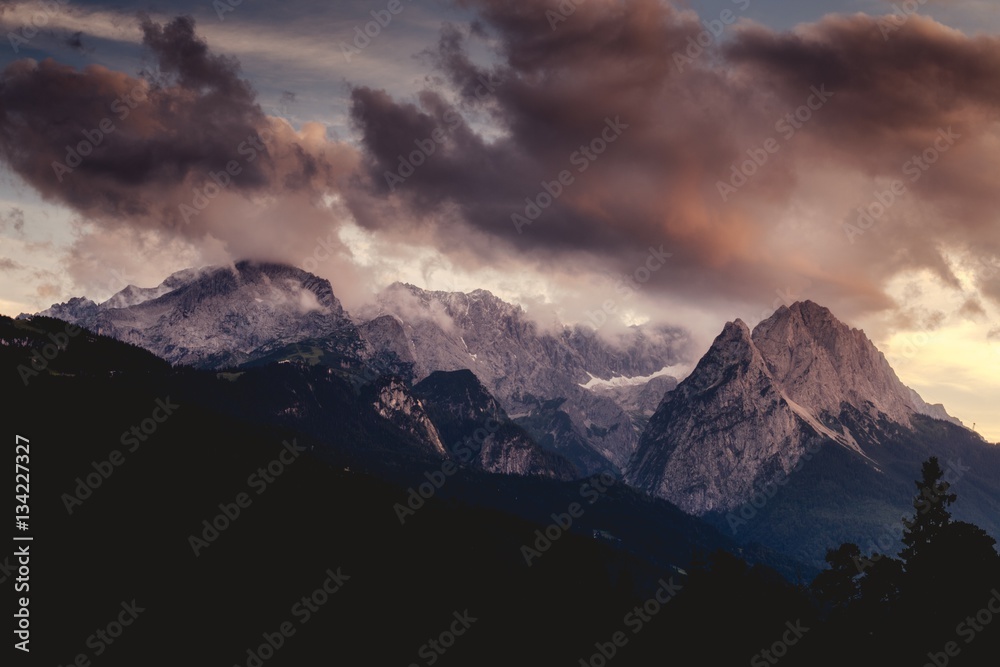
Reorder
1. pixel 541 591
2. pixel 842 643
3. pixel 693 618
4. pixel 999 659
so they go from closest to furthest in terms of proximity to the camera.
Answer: pixel 999 659 < pixel 842 643 < pixel 693 618 < pixel 541 591

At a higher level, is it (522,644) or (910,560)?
(910,560)

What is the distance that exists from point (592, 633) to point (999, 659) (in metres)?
78.8

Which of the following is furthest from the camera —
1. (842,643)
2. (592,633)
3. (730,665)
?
(592,633)

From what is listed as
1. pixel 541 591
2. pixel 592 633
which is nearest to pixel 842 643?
pixel 592 633

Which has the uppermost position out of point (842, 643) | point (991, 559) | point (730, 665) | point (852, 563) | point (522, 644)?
point (991, 559)

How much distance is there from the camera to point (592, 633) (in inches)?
6388

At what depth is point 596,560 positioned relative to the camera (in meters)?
172

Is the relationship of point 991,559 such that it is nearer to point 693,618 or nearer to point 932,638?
point 932,638

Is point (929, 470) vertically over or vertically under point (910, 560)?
over

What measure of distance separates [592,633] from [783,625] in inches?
1655

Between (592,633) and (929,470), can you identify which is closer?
(929,470)

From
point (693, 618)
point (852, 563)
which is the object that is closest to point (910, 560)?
point (852, 563)

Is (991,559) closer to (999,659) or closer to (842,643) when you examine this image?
(999,659)

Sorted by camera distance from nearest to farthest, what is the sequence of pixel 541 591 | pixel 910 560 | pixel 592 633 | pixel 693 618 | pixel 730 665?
Result: 1. pixel 910 560
2. pixel 730 665
3. pixel 693 618
4. pixel 592 633
5. pixel 541 591
